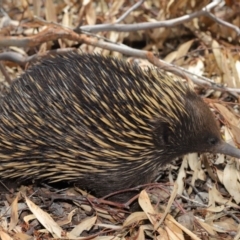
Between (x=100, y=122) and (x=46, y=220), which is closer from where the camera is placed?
(x=100, y=122)

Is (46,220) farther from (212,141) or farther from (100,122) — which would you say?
(212,141)

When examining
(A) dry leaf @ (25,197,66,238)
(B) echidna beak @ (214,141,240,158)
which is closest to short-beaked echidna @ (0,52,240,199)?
(B) echidna beak @ (214,141,240,158)

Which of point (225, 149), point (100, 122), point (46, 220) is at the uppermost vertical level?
point (100, 122)

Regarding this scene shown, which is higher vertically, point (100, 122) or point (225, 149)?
point (100, 122)

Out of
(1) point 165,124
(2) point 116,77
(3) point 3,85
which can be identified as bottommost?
(3) point 3,85

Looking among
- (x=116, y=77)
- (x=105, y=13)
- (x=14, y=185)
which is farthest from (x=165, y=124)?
(x=105, y=13)

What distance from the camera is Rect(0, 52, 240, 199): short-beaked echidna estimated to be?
2436mm

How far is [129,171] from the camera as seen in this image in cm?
256

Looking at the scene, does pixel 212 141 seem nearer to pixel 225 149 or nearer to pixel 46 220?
pixel 225 149

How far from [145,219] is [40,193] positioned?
1.77 ft

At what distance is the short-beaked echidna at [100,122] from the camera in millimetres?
2436

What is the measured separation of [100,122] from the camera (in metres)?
2.43

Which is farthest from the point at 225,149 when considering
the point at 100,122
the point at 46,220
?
the point at 46,220

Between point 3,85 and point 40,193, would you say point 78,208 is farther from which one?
point 3,85
